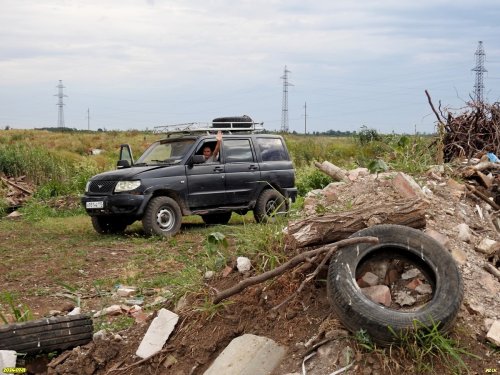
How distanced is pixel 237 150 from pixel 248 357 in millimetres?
9469

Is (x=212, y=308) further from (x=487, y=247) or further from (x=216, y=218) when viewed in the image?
(x=216, y=218)

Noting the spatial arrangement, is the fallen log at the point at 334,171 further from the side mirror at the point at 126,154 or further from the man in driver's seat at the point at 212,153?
the side mirror at the point at 126,154

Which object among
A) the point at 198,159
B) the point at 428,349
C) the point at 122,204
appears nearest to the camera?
the point at 428,349

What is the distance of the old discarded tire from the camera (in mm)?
5957

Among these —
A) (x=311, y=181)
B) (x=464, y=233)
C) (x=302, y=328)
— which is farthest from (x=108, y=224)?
(x=302, y=328)

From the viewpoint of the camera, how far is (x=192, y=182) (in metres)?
13.8

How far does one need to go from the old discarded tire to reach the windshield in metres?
7.75

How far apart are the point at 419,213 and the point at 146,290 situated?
12.6 ft

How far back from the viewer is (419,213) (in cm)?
596

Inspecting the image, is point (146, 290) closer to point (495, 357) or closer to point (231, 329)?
point (231, 329)

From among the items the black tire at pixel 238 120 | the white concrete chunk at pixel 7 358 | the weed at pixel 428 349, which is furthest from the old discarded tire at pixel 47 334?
the black tire at pixel 238 120

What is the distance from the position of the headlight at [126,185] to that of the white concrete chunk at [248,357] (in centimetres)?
788

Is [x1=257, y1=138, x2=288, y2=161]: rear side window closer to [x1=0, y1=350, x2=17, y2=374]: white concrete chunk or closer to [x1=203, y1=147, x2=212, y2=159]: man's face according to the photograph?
[x1=203, y1=147, x2=212, y2=159]: man's face

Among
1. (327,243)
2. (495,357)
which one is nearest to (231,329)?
(327,243)
